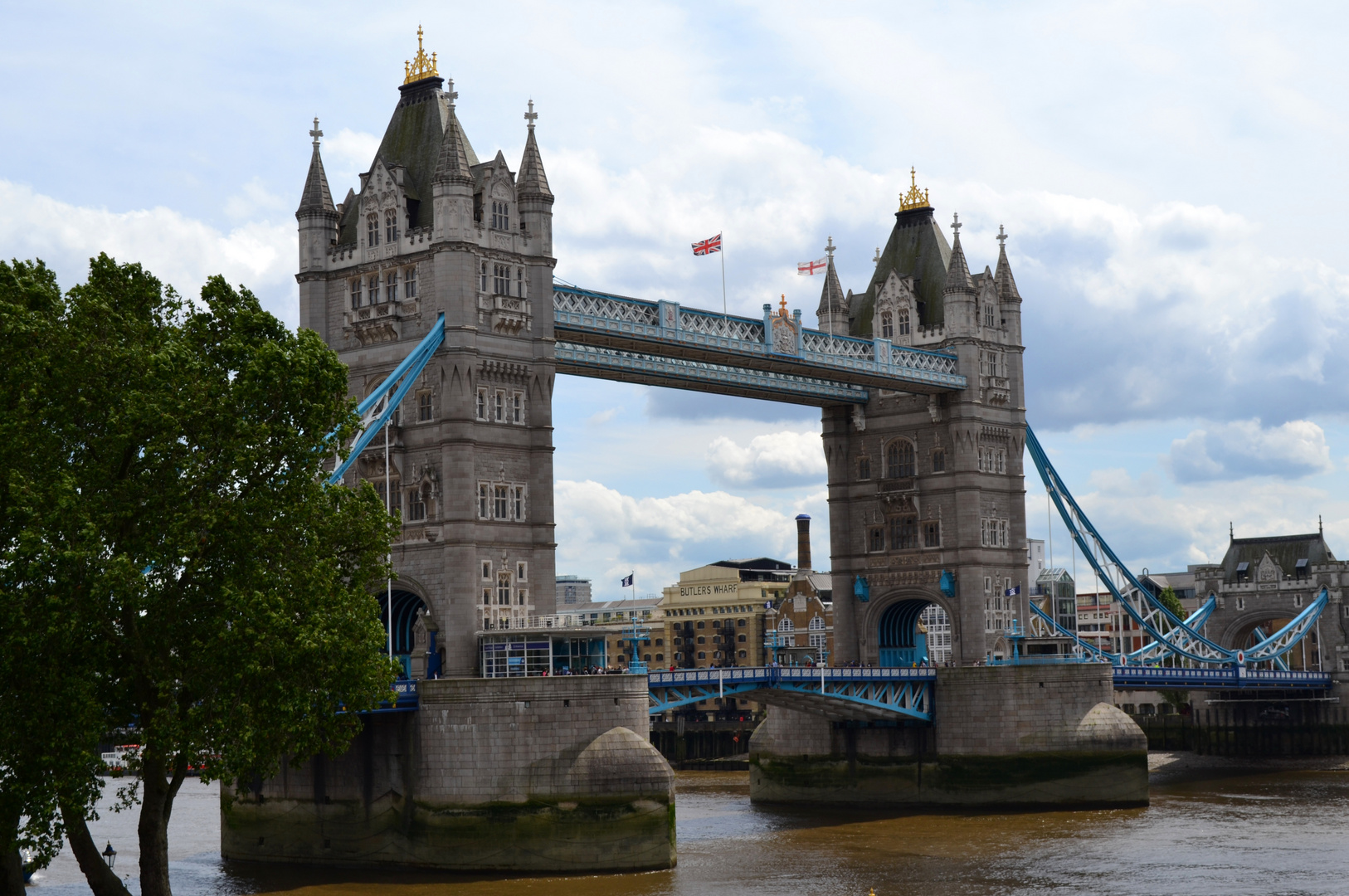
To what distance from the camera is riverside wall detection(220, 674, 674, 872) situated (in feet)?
196

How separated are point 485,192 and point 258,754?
3057 centimetres

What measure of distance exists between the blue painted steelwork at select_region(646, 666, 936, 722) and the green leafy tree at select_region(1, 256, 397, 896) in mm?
24791

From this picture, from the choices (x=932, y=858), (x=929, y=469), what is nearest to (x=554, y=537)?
(x=932, y=858)

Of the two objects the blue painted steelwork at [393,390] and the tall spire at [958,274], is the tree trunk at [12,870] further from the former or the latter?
the tall spire at [958,274]

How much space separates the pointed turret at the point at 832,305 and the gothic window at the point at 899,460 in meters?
6.84

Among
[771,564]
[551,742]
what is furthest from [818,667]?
[771,564]

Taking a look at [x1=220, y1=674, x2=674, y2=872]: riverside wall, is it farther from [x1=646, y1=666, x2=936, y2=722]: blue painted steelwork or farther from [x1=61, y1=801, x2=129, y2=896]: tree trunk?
[x1=61, y1=801, x2=129, y2=896]: tree trunk

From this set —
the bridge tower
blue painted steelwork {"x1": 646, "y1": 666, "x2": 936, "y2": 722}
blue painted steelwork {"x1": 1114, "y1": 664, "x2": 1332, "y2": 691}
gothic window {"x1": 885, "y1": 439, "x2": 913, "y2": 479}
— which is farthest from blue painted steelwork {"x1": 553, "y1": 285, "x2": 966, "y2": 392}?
blue painted steelwork {"x1": 1114, "y1": 664, "x2": 1332, "y2": 691}

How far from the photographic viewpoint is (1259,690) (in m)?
118

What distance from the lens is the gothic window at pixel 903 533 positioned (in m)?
94.4

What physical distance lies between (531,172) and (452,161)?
3.85 metres

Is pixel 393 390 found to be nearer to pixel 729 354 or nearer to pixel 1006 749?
pixel 729 354

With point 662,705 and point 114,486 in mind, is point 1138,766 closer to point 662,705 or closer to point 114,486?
point 662,705

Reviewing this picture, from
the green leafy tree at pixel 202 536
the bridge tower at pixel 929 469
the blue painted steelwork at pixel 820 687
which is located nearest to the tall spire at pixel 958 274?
the bridge tower at pixel 929 469
